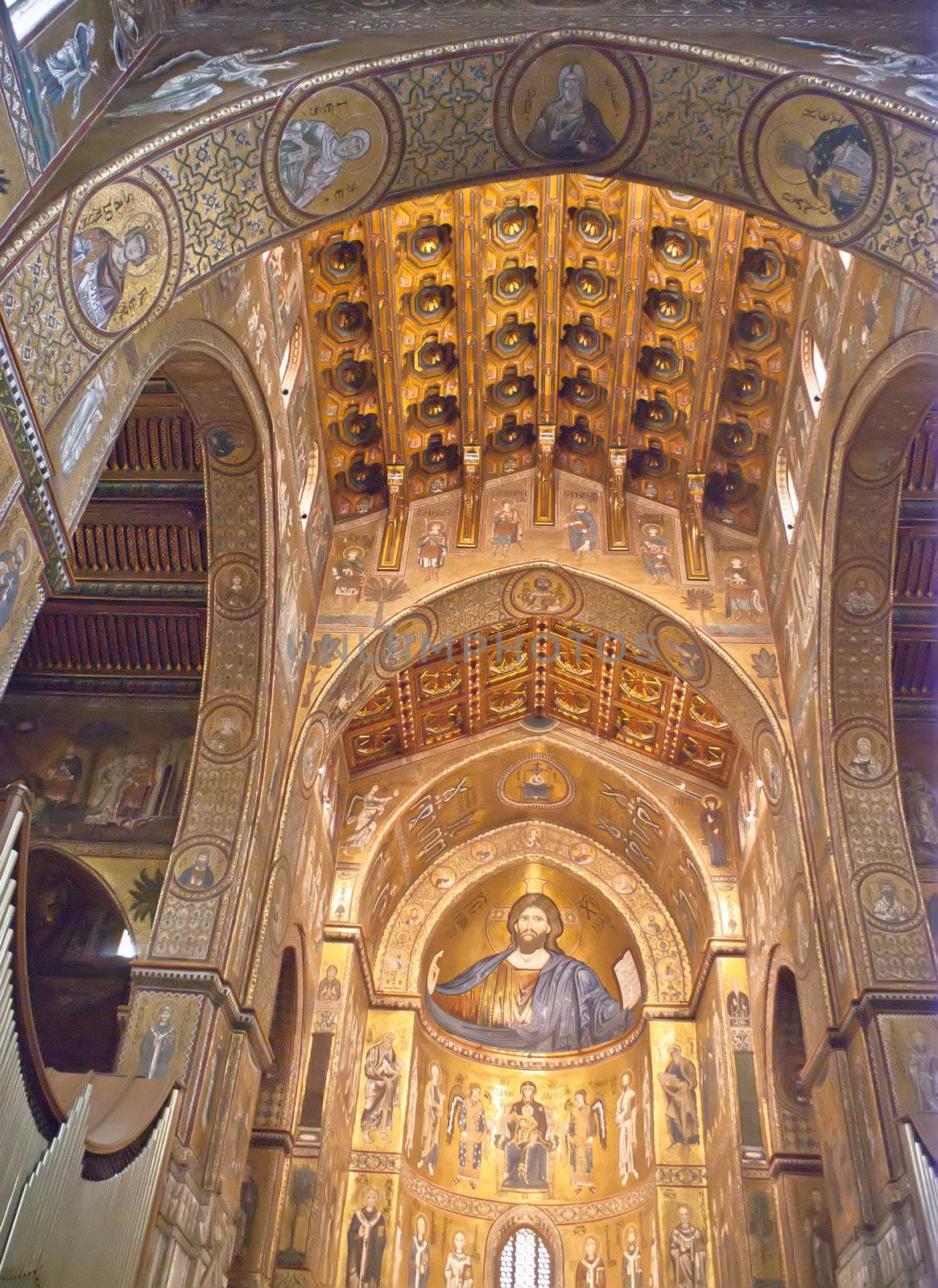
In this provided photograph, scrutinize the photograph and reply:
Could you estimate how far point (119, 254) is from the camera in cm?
693

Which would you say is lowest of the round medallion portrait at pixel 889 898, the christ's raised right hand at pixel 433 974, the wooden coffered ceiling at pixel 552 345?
the round medallion portrait at pixel 889 898

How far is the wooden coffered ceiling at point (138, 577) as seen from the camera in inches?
504

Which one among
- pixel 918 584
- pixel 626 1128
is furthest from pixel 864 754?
pixel 626 1128

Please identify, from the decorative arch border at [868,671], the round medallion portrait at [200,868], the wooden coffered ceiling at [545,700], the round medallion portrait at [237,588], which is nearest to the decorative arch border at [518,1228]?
the wooden coffered ceiling at [545,700]

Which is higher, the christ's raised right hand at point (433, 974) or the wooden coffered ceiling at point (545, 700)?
the wooden coffered ceiling at point (545, 700)

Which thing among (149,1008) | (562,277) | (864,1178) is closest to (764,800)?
(864,1178)

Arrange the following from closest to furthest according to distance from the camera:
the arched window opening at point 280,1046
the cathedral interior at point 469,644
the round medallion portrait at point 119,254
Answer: the round medallion portrait at point 119,254, the cathedral interior at point 469,644, the arched window opening at point 280,1046

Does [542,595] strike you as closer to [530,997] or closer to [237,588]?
[237,588]

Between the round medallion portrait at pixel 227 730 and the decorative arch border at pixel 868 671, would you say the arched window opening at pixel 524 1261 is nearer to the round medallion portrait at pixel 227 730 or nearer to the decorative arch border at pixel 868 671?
the decorative arch border at pixel 868 671

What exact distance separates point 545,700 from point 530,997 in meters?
5.91

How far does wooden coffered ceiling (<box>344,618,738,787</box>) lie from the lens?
1579 cm

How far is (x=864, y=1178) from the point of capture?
31.0ft

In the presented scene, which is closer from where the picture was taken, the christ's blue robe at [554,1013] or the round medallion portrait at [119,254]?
the round medallion portrait at [119,254]

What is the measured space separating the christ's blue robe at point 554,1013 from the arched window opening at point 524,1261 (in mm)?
2952
